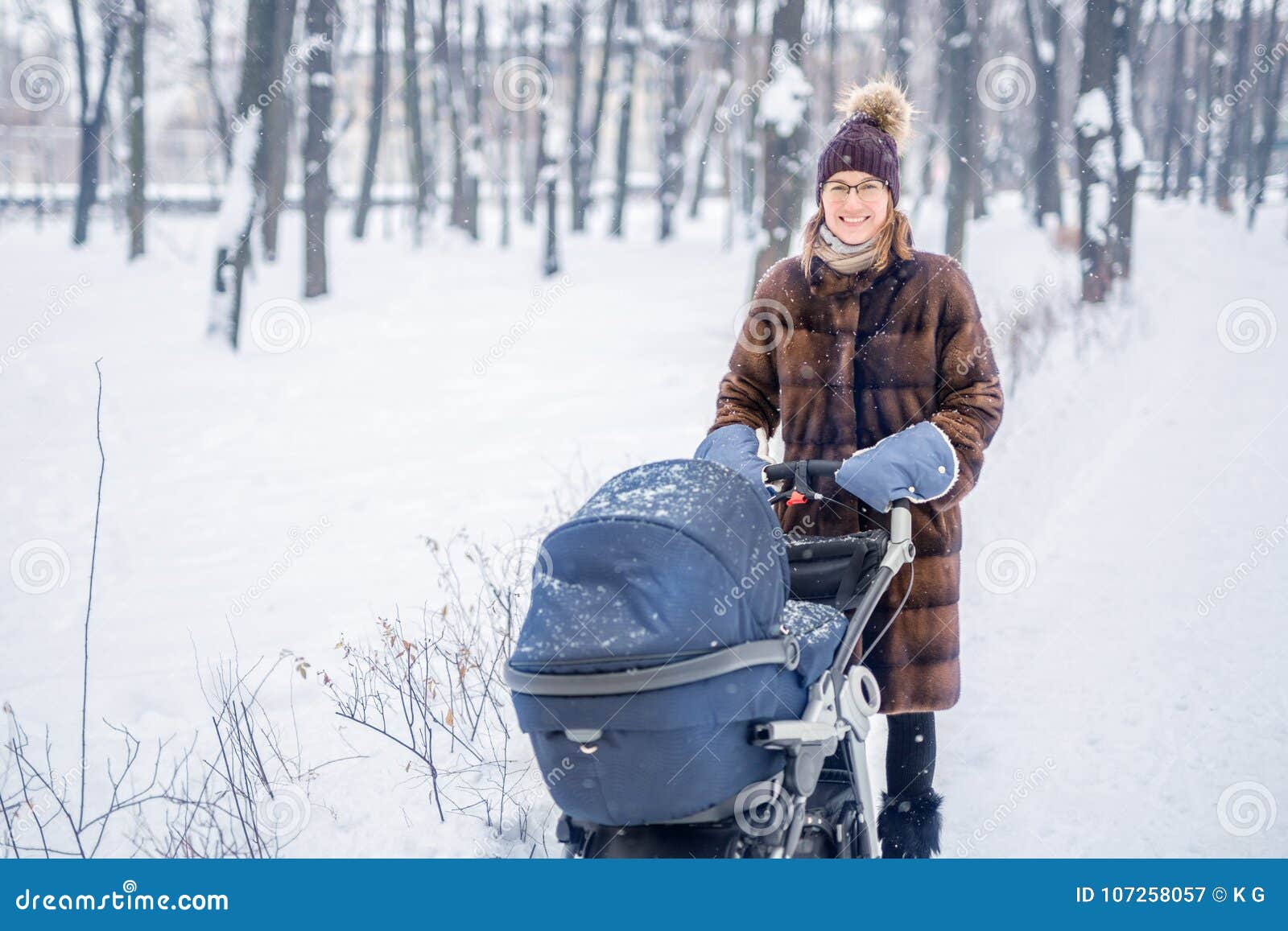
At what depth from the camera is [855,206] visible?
2678 mm

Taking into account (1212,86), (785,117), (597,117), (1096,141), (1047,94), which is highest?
(1212,86)

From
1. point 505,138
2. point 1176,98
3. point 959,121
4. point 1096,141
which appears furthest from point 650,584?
point 505,138

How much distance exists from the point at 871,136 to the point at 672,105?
27277 mm

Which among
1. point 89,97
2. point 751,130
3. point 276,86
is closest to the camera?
point 276,86

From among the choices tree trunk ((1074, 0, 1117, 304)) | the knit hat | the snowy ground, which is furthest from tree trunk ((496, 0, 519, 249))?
the knit hat

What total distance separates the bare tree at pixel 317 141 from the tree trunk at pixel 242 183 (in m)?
1.82

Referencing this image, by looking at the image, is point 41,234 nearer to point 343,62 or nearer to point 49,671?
point 343,62

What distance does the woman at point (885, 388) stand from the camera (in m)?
2.69

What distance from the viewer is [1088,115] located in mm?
12391

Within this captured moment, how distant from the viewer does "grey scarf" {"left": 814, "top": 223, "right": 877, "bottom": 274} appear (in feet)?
8.89

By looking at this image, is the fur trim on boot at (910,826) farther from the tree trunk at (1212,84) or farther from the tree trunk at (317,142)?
the tree trunk at (1212,84)

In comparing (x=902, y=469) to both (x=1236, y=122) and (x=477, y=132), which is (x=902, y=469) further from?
(x=1236, y=122)

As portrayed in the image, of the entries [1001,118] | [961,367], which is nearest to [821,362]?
[961,367]

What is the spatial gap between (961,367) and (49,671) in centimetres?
422
